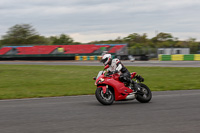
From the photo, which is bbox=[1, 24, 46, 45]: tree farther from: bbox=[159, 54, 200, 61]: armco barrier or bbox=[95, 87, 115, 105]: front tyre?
bbox=[95, 87, 115, 105]: front tyre

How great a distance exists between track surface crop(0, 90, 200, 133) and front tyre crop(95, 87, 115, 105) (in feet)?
0.57

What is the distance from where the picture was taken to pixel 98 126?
5.80 meters

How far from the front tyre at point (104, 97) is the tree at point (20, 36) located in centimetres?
9158

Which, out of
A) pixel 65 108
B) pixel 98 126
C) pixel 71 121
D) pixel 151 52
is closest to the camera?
pixel 98 126

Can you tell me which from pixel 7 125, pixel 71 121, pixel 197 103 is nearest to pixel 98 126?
pixel 71 121

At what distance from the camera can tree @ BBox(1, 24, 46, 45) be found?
3802 inches

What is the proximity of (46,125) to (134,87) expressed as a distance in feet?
12.3

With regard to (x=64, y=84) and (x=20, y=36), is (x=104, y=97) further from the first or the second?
(x=20, y=36)

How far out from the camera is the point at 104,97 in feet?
28.1

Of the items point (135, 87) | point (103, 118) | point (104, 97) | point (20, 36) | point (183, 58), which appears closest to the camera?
point (103, 118)

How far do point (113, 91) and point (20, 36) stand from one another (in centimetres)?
9225

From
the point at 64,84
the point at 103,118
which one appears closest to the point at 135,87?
the point at 103,118

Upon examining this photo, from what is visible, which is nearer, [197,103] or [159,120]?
[159,120]

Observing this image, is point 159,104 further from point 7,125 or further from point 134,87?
point 7,125
